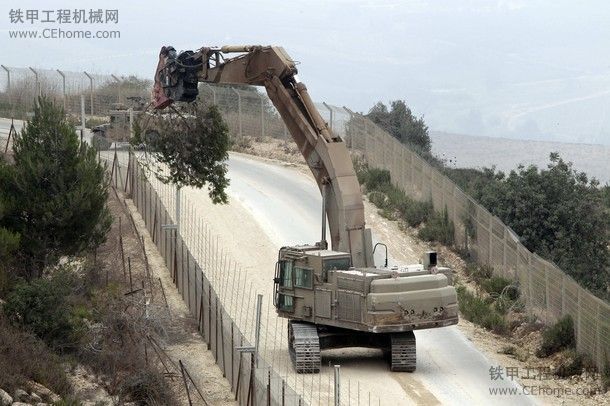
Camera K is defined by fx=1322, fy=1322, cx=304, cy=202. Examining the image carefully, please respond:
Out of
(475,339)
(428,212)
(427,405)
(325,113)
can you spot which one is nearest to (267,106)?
(325,113)

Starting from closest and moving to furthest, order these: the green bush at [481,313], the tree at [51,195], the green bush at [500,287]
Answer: the tree at [51,195], the green bush at [481,313], the green bush at [500,287]

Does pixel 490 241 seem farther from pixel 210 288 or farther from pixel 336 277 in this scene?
pixel 336 277

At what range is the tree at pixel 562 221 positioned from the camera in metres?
42.6

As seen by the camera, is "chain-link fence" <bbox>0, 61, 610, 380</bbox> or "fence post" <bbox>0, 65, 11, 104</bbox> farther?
"fence post" <bbox>0, 65, 11, 104</bbox>

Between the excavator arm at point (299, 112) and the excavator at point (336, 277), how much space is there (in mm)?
23

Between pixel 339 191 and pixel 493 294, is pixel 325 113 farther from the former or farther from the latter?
pixel 339 191

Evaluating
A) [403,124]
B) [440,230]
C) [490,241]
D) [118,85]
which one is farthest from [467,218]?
[118,85]

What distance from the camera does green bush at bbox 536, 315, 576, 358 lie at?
32.8 m

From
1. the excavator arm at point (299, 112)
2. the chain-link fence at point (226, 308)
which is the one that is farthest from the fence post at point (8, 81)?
the excavator arm at point (299, 112)

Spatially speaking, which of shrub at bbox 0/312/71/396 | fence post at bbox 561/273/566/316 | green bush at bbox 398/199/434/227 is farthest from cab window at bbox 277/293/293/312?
green bush at bbox 398/199/434/227

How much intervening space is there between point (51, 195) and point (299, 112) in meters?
8.80

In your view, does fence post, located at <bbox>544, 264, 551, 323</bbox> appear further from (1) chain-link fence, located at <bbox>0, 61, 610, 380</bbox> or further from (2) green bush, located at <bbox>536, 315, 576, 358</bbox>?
(2) green bush, located at <bbox>536, 315, 576, 358</bbox>

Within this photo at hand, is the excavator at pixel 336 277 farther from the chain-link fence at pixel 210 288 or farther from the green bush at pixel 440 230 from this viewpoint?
the green bush at pixel 440 230

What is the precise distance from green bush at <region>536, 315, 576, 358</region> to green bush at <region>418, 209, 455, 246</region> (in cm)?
1124
